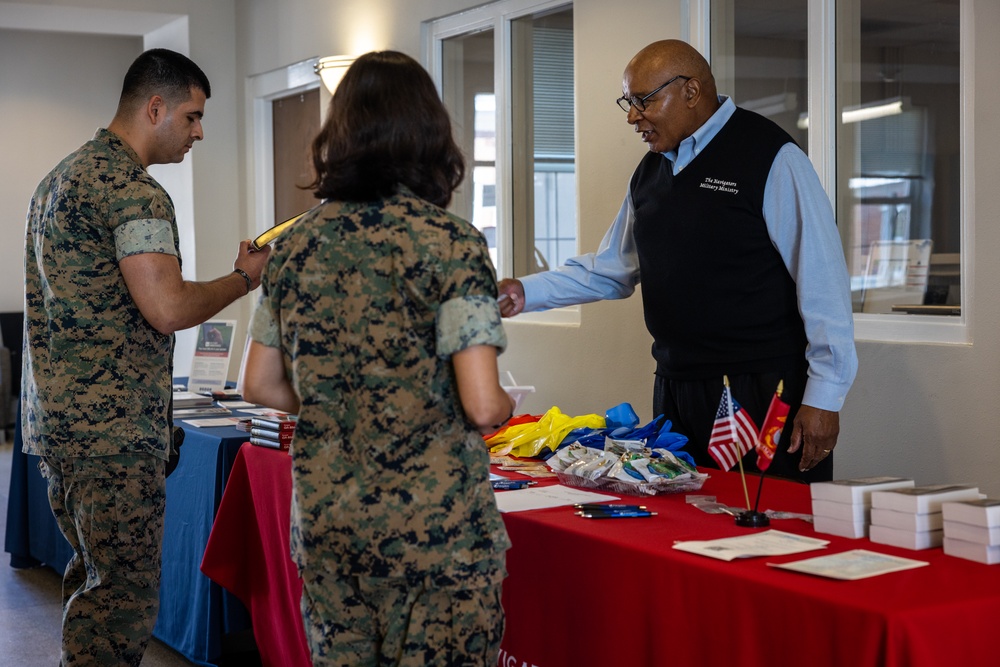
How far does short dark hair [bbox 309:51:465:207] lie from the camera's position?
1.53 m

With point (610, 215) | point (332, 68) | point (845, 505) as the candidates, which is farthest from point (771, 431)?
point (332, 68)

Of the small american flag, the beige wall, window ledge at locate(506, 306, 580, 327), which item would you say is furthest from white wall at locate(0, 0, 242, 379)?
the small american flag

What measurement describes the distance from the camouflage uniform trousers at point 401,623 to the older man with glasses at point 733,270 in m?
1.02

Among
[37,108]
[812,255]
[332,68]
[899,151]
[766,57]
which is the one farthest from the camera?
[37,108]

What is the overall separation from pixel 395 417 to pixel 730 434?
774mm

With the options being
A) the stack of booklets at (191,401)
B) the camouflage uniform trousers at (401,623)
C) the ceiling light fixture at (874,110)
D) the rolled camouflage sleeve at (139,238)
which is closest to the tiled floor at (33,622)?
the stack of booklets at (191,401)

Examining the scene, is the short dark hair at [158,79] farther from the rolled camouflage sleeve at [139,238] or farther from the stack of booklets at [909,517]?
the stack of booklets at [909,517]

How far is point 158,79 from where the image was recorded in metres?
2.55

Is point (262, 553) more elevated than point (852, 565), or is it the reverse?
point (852, 565)

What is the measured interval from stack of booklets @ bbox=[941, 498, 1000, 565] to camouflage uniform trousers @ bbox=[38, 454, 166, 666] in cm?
166

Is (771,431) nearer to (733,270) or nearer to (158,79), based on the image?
(733,270)

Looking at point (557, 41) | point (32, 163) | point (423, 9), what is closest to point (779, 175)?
point (557, 41)

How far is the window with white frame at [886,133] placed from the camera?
3.08 meters

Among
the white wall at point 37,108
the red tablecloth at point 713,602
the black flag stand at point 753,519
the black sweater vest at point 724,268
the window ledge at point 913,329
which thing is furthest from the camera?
the white wall at point 37,108
